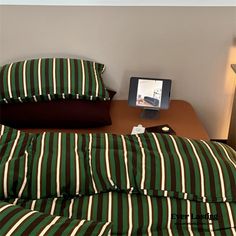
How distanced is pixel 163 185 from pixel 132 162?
5.5 inches

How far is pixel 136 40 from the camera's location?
6.41 feet

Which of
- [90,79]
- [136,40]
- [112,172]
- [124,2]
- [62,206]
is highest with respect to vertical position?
[124,2]

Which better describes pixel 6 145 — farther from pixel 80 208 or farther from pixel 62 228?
pixel 62 228

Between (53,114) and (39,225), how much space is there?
82 cm

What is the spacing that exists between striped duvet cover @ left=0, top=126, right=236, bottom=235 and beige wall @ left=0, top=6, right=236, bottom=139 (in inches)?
30.6

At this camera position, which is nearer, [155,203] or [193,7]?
[155,203]

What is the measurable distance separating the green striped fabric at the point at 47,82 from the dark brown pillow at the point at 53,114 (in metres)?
0.03

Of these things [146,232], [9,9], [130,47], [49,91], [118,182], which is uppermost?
[9,9]

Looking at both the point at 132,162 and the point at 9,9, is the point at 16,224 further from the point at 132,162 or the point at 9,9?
the point at 9,9

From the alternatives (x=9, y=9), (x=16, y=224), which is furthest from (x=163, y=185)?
(x=9, y=9)

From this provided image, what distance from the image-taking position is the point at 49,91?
1740mm

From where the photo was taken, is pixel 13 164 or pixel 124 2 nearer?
pixel 13 164

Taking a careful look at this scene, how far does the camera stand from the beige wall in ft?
6.16

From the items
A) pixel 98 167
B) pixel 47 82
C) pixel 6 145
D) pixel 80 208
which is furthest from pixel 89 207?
pixel 47 82
